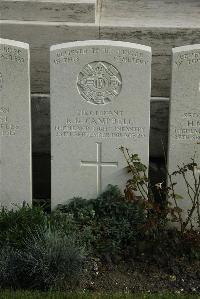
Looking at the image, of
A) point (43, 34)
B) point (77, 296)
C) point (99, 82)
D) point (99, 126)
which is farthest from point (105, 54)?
point (77, 296)

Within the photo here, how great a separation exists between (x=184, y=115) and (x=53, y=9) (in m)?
2.08

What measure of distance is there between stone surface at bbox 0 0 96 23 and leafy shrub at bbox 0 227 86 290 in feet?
8.69

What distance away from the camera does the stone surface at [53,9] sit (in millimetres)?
7062

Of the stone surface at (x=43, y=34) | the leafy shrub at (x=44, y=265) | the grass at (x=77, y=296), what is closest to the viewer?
the grass at (x=77, y=296)

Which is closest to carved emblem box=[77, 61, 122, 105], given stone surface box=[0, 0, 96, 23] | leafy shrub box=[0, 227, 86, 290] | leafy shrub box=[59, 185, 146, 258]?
leafy shrub box=[59, 185, 146, 258]

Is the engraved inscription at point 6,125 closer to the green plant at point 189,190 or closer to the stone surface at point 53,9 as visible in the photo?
the green plant at point 189,190

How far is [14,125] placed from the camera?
5867 millimetres

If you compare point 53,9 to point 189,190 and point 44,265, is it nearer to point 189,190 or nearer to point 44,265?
point 189,190

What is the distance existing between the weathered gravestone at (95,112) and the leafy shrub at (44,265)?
85 cm

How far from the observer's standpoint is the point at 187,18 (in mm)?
7523

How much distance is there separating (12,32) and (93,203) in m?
2.13

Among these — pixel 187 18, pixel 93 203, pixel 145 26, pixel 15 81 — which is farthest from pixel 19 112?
pixel 187 18

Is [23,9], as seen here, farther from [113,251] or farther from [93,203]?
[113,251]

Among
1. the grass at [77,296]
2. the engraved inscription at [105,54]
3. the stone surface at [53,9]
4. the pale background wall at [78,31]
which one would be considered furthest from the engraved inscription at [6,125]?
the stone surface at [53,9]
